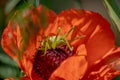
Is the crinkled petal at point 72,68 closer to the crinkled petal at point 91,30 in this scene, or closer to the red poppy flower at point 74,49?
the red poppy flower at point 74,49

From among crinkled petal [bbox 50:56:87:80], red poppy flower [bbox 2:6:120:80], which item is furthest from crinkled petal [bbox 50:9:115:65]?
crinkled petal [bbox 50:56:87:80]

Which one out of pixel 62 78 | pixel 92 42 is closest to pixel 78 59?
pixel 62 78

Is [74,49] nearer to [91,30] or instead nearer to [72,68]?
[91,30]

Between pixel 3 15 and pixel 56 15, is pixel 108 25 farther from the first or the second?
pixel 3 15

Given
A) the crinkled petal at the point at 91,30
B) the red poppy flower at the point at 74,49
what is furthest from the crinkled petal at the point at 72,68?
the crinkled petal at the point at 91,30

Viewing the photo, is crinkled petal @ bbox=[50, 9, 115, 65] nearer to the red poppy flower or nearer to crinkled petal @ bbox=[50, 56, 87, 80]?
the red poppy flower

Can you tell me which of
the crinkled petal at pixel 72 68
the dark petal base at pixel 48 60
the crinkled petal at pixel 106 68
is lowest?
the crinkled petal at pixel 106 68

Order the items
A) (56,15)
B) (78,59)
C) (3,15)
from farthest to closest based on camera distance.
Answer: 1. (56,15)
2. (78,59)
3. (3,15)

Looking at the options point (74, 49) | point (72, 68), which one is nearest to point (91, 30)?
point (74, 49)
